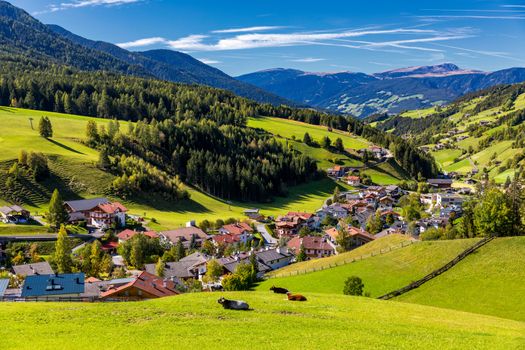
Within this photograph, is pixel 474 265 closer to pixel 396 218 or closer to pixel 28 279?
pixel 28 279

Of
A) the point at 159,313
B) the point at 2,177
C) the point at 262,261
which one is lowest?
the point at 262,261

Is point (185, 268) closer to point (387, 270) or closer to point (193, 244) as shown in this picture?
point (193, 244)

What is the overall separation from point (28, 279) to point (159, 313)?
46.2 meters

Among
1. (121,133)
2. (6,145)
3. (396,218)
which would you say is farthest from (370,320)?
(121,133)

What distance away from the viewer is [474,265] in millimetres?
57688

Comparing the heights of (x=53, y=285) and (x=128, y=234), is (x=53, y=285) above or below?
above

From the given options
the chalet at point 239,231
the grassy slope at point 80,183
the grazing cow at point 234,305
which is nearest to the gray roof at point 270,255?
the chalet at point 239,231

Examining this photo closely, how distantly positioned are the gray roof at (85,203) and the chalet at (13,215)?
42.6ft

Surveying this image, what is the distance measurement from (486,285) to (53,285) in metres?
59.5

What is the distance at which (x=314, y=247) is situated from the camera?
116 meters

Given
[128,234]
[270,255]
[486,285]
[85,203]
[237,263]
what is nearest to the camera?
[486,285]

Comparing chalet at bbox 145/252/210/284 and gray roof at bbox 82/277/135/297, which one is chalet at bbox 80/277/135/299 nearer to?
gray roof at bbox 82/277/135/297

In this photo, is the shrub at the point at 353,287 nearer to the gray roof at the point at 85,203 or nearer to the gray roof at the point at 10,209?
the gray roof at the point at 10,209

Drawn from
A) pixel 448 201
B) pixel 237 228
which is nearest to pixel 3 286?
pixel 237 228
